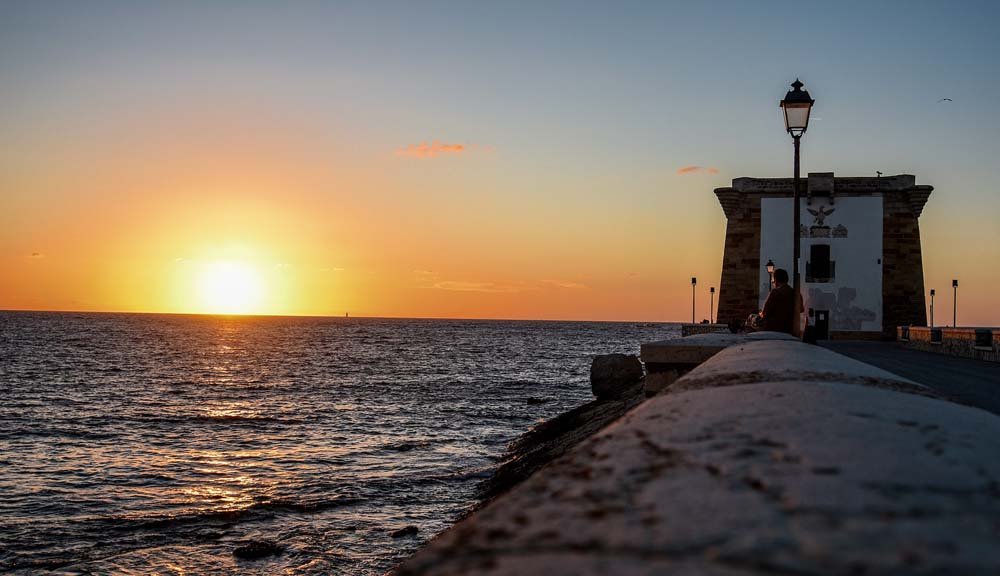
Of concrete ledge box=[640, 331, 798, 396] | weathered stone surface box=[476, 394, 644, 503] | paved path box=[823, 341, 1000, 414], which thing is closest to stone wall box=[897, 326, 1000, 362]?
paved path box=[823, 341, 1000, 414]

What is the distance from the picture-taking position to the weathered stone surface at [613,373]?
2584 centimetres

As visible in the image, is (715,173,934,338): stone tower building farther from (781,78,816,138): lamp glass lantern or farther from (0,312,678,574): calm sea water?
(781,78,816,138): lamp glass lantern

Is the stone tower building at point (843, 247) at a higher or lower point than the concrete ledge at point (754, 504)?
higher

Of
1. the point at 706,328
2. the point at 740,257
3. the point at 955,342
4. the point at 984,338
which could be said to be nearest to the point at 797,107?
the point at 984,338

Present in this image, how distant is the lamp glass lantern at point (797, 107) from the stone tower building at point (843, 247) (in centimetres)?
2176

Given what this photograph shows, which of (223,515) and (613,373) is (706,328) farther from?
(223,515)

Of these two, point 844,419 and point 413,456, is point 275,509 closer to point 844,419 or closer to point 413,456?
point 413,456

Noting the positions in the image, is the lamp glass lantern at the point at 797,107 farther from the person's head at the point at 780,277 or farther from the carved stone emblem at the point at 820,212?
the carved stone emblem at the point at 820,212

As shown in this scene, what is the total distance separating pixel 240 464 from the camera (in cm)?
2017

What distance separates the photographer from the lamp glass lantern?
12.8 meters

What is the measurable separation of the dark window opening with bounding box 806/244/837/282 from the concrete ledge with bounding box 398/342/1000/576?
34.9 meters

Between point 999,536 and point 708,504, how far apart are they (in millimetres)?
400

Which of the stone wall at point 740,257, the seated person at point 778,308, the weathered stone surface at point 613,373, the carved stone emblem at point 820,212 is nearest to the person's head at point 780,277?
the seated person at point 778,308

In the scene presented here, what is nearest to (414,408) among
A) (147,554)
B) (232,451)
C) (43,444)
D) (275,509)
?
(232,451)
